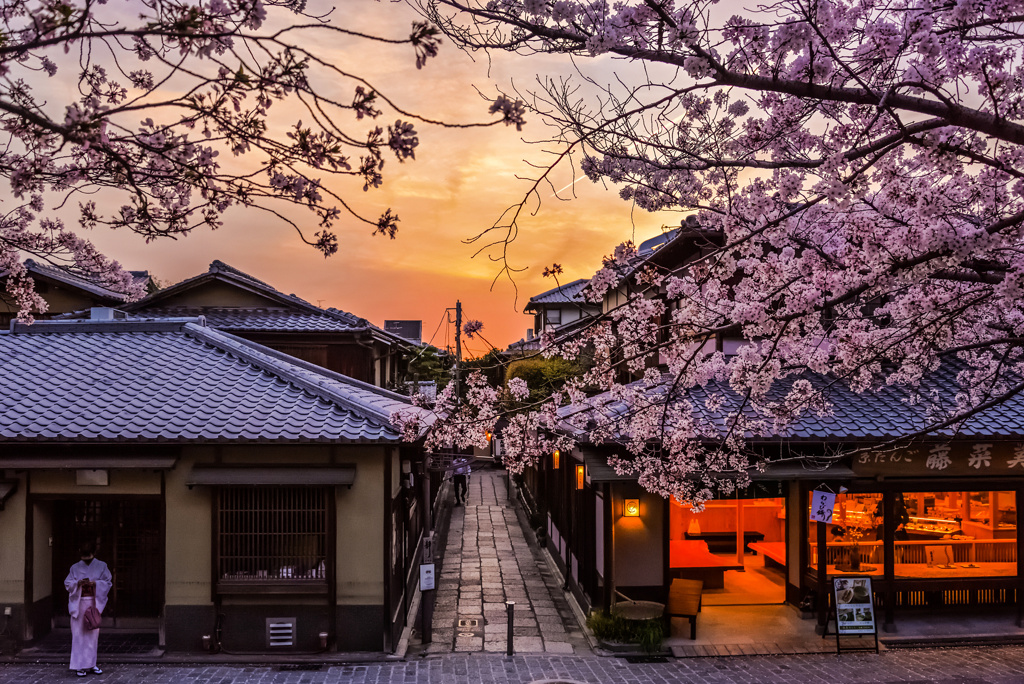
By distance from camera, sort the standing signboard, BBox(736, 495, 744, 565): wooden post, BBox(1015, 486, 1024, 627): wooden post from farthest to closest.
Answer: BBox(736, 495, 744, 565): wooden post, BBox(1015, 486, 1024, 627): wooden post, the standing signboard

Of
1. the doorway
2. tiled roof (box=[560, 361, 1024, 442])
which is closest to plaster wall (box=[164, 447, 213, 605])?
the doorway

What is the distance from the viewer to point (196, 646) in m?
11.1

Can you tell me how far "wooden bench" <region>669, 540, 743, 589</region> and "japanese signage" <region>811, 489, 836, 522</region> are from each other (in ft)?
11.2

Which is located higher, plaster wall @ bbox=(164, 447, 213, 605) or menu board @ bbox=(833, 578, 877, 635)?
plaster wall @ bbox=(164, 447, 213, 605)

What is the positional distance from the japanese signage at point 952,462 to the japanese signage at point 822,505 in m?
0.97

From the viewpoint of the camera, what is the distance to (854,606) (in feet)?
38.4

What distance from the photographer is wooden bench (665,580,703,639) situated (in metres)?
12.0

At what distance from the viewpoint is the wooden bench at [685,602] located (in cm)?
1196

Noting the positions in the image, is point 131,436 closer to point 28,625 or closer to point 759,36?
point 28,625

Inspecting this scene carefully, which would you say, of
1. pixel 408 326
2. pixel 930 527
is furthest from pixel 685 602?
pixel 408 326

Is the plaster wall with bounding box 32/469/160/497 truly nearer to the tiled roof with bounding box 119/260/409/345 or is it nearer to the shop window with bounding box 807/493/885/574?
the tiled roof with bounding box 119/260/409/345

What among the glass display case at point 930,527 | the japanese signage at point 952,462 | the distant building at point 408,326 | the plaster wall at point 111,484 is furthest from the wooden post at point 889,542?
the distant building at point 408,326

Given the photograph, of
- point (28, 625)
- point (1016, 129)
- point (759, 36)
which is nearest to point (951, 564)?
point (1016, 129)

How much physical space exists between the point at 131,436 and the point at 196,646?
3.81 m
